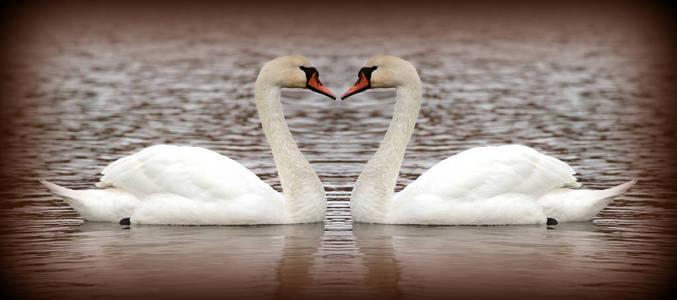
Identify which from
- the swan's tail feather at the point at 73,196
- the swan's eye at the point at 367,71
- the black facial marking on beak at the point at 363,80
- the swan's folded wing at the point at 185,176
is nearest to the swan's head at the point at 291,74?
the black facial marking on beak at the point at 363,80

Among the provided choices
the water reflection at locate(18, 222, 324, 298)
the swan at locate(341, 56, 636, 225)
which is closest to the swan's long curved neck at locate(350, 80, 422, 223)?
the swan at locate(341, 56, 636, 225)

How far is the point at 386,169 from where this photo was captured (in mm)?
12008

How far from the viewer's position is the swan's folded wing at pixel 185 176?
38.1 feet

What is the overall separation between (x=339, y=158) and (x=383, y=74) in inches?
170

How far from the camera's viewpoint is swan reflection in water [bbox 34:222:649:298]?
29.6 feet

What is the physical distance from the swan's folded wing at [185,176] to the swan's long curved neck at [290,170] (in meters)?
0.20

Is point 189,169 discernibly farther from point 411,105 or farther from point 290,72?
point 411,105

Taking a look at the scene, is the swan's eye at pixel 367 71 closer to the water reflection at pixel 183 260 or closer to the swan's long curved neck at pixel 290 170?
the swan's long curved neck at pixel 290 170

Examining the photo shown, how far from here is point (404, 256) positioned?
10234 millimetres

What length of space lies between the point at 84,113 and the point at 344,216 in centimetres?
1059

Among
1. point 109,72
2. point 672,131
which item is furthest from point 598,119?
point 109,72

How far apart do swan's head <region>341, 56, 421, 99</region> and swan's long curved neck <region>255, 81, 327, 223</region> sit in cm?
74

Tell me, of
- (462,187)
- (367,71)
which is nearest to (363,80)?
(367,71)

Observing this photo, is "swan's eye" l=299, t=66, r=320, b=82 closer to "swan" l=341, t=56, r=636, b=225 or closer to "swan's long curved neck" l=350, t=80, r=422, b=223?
"swan" l=341, t=56, r=636, b=225
